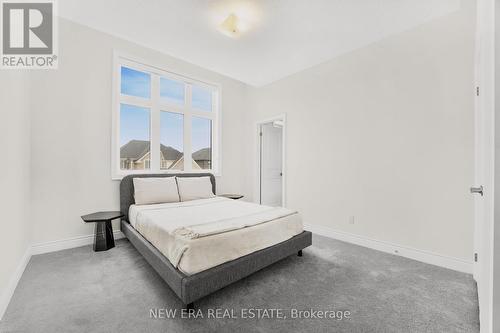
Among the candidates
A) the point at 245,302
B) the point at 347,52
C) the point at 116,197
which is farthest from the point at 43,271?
the point at 347,52

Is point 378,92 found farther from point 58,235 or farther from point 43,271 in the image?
point 58,235

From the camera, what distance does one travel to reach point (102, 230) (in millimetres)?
2791

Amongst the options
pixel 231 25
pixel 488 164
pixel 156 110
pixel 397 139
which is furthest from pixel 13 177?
pixel 397 139

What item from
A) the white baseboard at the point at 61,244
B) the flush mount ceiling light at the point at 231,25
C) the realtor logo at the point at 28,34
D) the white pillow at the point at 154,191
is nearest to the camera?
the realtor logo at the point at 28,34

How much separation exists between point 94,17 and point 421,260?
5014mm

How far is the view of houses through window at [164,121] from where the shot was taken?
3.50 metres

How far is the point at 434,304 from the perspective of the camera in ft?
5.61

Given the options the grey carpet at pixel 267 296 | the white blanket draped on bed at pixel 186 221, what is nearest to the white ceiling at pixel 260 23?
the white blanket draped on bed at pixel 186 221

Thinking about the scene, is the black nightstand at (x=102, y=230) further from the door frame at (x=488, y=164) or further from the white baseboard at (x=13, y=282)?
the door frame at (x=488, y=164)

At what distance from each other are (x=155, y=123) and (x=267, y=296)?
3.21m

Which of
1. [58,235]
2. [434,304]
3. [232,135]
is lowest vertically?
[434,304]

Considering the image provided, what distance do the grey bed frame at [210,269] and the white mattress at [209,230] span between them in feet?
0.14

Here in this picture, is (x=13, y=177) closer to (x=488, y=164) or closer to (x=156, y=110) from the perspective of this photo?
(x=156, y=110)

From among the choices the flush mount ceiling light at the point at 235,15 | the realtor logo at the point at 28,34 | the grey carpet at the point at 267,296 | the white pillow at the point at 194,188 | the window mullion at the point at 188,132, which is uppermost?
the flush mount ceiling light at the point at 235,15
